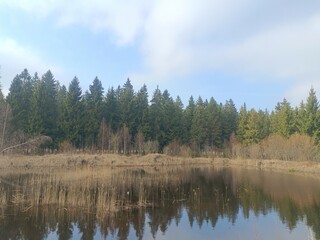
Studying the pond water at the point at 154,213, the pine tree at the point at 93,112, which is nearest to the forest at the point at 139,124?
the pine tree at the point at 93,112

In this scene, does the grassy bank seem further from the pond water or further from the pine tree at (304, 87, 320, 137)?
the pine tree at (304, 87, 320, 137)

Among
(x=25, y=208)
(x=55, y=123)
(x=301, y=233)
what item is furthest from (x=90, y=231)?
(x=55, y=123)

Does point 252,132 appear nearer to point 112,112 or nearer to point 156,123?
point 156,123

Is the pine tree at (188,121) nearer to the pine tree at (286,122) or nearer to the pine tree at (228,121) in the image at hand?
the pine tree at (228,121)

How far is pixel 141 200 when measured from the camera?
18.1 meters

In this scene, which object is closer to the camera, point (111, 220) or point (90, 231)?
point (90, 231)

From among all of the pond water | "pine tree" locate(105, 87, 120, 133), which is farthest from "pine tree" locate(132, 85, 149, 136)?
the pond water

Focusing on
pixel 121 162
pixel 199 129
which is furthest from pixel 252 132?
pixel 121 162

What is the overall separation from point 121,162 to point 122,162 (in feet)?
0.55

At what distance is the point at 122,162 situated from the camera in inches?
1673

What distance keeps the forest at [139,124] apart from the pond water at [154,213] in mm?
18853

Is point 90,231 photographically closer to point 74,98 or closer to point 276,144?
point 74,98

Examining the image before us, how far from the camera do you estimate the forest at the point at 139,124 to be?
47.0 m

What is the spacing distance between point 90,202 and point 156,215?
363 cm
